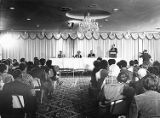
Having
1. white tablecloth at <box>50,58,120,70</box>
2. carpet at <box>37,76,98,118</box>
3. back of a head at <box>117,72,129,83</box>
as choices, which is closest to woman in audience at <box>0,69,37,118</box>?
carpet at <box>37,76,98,118</box>

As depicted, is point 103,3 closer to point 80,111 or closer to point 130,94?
point 80,111

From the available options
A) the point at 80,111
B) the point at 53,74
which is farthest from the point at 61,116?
the point at 53,74

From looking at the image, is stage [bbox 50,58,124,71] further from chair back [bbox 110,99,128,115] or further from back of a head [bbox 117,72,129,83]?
chair back [bbox 110,99,128,115]

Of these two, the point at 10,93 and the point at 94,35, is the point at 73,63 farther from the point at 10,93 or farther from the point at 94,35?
the point at 10,93

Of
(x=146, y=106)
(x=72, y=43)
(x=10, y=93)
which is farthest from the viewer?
(x=72, y=43)

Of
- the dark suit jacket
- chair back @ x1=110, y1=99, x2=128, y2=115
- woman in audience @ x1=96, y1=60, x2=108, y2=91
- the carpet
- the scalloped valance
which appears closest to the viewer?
chair back @ x1=110, y1=99, x2=128, y2=115

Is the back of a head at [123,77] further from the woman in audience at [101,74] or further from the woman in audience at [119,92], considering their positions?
the woman in audience at [101,74]

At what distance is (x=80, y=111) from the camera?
5.27 metres

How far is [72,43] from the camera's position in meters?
16.1

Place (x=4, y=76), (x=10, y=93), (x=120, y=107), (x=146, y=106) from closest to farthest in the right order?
1. (x=146, y=106)
2. (x=120, y=107)
3. (x=10, y=93)
4. (x=4, y=76)

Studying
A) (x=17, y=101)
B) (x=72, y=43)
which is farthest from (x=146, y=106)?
(x=72, y=43)

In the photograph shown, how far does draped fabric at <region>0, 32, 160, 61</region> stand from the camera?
15.9m

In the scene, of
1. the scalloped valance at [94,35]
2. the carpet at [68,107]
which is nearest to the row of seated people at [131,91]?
the carpet at [68,107]

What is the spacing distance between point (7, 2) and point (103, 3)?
9.71ft
